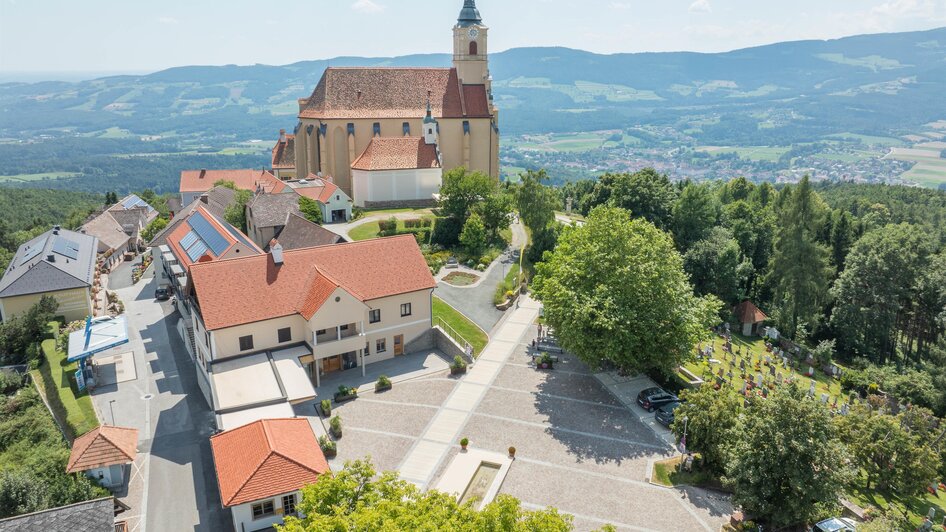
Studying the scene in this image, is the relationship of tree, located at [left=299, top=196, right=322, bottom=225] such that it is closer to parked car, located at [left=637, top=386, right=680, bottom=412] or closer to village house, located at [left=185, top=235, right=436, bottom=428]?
village house, located at [left=185, top=235, right=436, bottom=428]

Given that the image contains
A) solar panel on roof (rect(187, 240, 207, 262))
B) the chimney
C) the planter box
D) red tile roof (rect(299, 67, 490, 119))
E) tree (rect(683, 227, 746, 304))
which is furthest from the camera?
red tile roof (rect(299, 67, 490, 119))

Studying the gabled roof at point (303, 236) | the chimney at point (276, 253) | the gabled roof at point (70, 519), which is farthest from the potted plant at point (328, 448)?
the gabled roof at point (303, 236)

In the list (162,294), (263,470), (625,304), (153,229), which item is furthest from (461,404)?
(153,229)

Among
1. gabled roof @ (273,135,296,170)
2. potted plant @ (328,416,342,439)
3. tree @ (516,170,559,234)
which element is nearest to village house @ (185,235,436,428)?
potted plant @ (328,416,342,439)

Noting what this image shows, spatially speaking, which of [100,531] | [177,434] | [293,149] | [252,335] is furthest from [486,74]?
[100,531]

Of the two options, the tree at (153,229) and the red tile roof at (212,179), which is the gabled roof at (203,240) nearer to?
the tree at (153,229)

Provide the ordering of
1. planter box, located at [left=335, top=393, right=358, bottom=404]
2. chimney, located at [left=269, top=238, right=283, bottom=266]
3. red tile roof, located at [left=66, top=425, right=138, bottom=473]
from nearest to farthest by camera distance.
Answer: red tile roof, located at [left=66, top=425, right=138, bottom=473]
planter box, located at [left=335, top=393, right=358, bottom=404]
chimney, located at [left=269, top=238, right=283, bottom=266]

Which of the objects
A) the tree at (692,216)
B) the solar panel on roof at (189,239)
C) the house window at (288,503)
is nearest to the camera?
the house window at (288,503)
